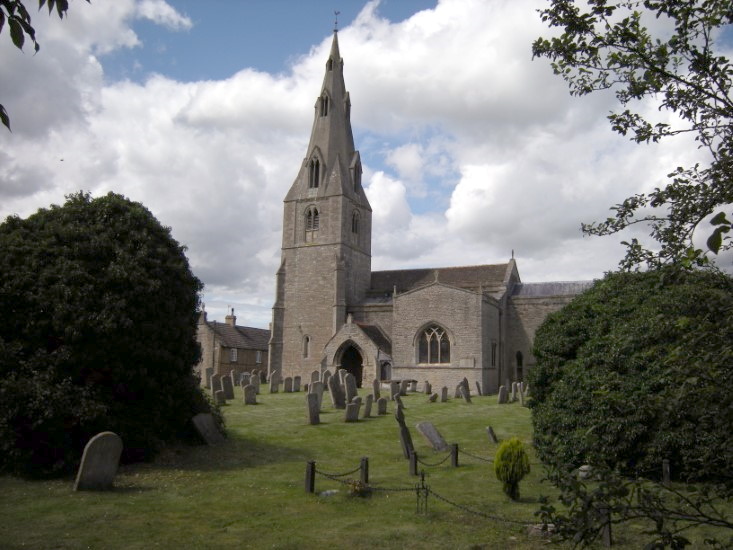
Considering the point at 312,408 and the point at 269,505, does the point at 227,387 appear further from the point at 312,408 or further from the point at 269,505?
the point at 269,505

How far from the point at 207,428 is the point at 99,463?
A: 404 centimetres

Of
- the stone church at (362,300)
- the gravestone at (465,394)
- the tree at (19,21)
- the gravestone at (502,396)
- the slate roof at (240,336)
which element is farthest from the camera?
the slate roof at (240,336)

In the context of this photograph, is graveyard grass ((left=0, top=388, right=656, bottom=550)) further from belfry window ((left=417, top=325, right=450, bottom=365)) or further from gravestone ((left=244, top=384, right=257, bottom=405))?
belfry window ((left=417, top=325, right=450, bottom=365))

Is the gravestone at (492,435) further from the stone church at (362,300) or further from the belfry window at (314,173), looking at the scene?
the belfry window at (314,173)

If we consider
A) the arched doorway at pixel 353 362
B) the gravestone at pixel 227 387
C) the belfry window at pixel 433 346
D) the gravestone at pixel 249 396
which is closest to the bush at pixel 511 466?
the gravestone at pixel 249 396

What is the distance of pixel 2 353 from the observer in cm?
Result: 1097

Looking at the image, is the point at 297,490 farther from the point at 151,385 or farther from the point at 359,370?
the point at 359,370

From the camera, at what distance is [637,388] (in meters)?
10.9

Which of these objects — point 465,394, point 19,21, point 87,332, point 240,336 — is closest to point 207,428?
point 87,332

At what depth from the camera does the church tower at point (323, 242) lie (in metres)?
40.1

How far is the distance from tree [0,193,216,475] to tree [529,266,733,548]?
26.1 feet

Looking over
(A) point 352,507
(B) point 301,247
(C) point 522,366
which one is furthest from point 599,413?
(B) point 301,247

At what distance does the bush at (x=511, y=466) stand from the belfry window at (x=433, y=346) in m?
23.6

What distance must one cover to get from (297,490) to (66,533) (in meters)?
3.75
